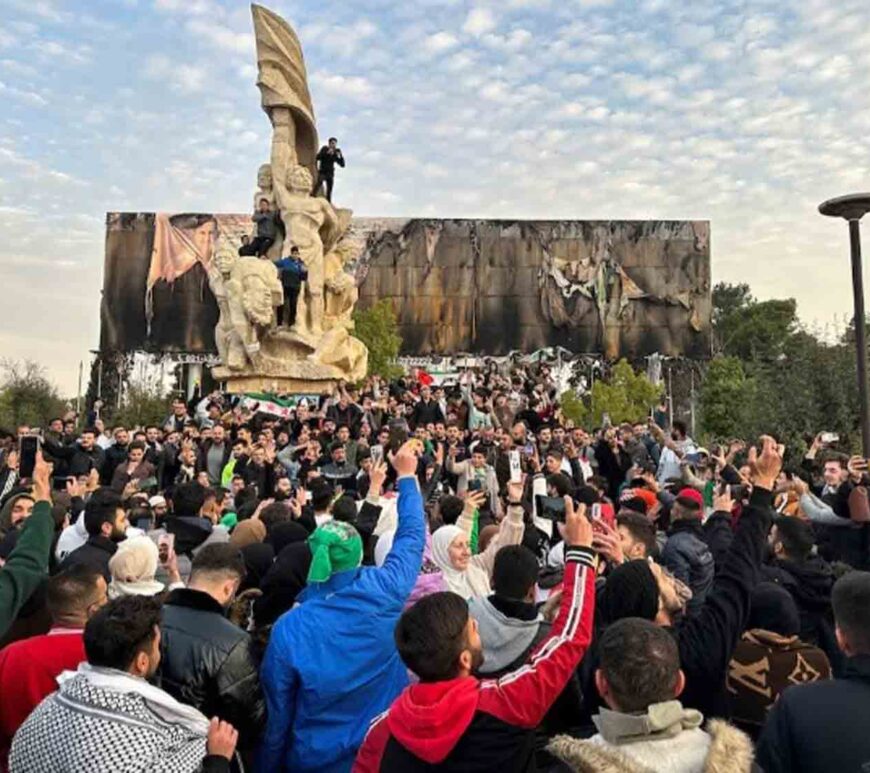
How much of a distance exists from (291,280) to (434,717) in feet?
52.0

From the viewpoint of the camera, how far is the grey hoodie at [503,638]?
2.79m

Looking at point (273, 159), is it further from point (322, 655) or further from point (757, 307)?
point (757, 307)

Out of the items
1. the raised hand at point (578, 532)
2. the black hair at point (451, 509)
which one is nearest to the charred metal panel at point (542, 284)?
the black hair at point (451, 509)

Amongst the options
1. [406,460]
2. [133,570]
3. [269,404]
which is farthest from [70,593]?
[269,404]

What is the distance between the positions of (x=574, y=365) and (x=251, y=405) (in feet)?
87.3

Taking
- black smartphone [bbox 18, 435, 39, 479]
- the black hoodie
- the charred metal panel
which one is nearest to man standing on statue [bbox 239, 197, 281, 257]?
black smartphone [bbox 18, 435, 39, 479]

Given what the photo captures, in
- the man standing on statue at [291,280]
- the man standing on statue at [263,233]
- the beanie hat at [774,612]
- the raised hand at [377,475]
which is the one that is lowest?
the beanie hat at [774,612]

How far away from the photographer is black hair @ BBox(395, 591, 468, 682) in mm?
2125

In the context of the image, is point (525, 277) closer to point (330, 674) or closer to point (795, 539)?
point (795, 539)

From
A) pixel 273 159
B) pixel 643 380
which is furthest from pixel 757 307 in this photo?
pixel 273 159

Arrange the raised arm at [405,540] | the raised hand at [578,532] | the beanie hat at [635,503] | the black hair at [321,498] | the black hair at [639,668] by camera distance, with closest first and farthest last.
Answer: the black hair at [639,668]
the raised hand at [578,532]
the raised arm at [405,540]
the black hair at [321,498]
the beanie hat at [635,503]

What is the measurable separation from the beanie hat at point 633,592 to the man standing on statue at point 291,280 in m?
15.0

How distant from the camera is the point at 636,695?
192cm

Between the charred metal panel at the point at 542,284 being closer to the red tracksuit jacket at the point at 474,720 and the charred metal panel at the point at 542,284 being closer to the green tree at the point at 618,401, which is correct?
the green tree at the point at 618,401
